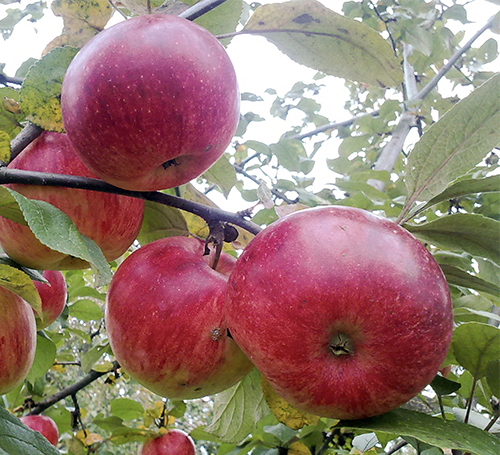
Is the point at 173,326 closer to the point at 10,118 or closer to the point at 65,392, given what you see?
the point at 10,118

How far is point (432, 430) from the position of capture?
49cm

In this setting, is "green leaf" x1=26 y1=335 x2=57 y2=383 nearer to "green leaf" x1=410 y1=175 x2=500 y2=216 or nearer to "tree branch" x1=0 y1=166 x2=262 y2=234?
"tree branch" x1=0 y1=166 x2=262 y2=234

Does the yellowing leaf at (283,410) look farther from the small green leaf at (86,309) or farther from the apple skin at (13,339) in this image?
the small green leaf at (86,309)

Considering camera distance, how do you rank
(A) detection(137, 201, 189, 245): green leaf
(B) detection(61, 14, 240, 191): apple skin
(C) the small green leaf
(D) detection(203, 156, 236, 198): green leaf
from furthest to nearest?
(C) the small green leaf < (D) detection(203, 156, 236, 198): green leaf < (A) detection(137, 201, 189, 245): green leaf < (B) detection(61, 14, 240, 191): apple skin

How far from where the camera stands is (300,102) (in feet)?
8.38

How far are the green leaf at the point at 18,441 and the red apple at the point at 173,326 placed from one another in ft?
0.49

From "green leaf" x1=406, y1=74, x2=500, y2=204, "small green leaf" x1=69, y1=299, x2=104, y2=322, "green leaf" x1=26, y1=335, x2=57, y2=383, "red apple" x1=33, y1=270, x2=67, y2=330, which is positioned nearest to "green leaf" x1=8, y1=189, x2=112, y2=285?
"green leaf" x1=406, y1=74, x2=500, y2=204

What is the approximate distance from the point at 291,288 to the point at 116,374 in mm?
1709

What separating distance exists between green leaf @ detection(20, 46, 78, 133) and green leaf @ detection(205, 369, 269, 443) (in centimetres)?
57

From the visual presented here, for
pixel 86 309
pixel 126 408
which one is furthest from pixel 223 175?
pixel 126 408

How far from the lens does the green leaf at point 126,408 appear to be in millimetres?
1957

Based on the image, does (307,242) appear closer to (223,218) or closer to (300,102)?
(223,218)

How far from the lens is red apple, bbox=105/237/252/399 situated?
26.0 inches

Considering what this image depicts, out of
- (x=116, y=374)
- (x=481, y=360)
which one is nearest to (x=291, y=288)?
(x=481, y=360)
